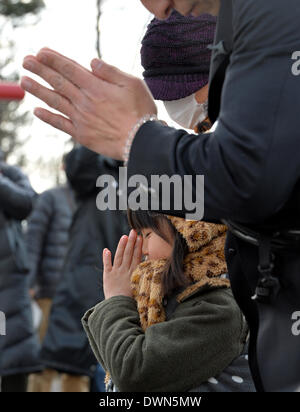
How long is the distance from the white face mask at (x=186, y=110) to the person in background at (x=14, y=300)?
284 centimetres

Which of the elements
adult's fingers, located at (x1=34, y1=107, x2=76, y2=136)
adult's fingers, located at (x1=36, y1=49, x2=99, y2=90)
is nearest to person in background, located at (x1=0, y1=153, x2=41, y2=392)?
adult's fingers, located at (x1=34, y1=107, x2=76, y2=136)

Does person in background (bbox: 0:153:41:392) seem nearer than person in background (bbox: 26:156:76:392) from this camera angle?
Yes

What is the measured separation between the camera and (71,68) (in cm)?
133

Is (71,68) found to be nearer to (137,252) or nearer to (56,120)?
(56,120)

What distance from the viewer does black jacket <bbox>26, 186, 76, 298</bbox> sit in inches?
219

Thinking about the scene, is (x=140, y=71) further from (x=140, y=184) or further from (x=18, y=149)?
(x=18, y=149)

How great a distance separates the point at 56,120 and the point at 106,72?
0.15 m

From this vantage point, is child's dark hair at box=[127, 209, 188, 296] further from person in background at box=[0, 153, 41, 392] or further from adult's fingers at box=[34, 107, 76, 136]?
person in background at box=[0, 153, 41, 392]

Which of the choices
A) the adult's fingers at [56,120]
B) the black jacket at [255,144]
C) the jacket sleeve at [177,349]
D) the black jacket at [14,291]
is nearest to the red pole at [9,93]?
the black jacket at [14,291]

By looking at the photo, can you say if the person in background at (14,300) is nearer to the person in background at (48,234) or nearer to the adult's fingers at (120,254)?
the person in background at (48,234)

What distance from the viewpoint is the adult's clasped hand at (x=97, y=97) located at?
4.34 ft

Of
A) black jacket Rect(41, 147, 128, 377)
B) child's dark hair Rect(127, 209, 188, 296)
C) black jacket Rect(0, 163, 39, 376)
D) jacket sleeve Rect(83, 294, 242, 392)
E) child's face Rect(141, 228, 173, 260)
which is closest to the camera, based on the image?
jacket sleeve Rect(83, 294, 242, 392)

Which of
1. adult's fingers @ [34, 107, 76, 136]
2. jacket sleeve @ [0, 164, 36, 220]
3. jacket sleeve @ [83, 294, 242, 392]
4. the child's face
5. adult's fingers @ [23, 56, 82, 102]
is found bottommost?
jacket sleeve @ [0, 164, 36, 220]

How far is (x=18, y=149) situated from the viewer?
2444 centimetres
